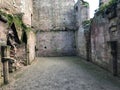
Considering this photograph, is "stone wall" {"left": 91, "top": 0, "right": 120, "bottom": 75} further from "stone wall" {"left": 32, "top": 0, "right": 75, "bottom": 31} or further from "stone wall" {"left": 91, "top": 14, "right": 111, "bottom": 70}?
"stone wall" {"left": 32, "top": 0, "right": 75, "bottom": 31}

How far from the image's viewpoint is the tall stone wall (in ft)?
57.8

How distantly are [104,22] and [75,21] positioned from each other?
29.9 feet

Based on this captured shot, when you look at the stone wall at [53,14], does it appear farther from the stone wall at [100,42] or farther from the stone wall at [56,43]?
the stone wall at [100,42]

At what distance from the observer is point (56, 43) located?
17.8 m

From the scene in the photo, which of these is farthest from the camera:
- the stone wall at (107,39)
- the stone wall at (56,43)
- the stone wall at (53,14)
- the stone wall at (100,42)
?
the stone wall at (53,14)

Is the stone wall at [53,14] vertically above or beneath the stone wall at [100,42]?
above

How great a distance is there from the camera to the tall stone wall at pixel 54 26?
1761 cm

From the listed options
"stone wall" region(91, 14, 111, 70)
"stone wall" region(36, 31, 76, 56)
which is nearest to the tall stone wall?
"stone wall" region(36, 31, 76, 56)

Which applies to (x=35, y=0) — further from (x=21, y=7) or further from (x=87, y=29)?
(x=87, y=29)

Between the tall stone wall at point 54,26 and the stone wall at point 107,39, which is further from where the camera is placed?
the tall stone wall at point 54,26

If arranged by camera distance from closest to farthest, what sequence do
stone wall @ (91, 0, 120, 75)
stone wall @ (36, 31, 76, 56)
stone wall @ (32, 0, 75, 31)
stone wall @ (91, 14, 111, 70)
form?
stone wall @ (91, 0, 120, 75)
stone wall @ (91, 14, 111, 70)
stone wall @ (36, 31, 76, 56)
stone wall @ (32, 0, 75, 31)

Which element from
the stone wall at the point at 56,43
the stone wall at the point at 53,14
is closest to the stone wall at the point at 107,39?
the stone wall at the point at 56,43

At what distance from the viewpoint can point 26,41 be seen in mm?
11008

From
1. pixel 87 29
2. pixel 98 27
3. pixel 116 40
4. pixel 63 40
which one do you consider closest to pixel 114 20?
pixel 116 40
